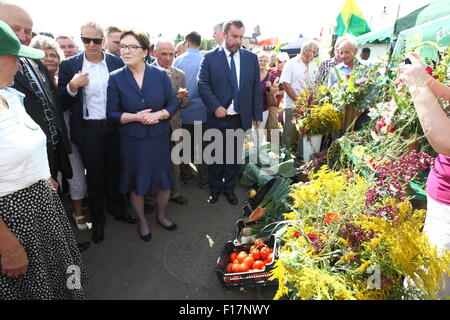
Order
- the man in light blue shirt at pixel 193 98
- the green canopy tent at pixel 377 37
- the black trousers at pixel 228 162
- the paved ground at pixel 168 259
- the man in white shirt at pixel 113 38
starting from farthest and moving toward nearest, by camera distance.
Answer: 1. the green canopy tent at pixel 377 37
2. the man in light blue shirt at pixel 193 98
3. the black trousers at pixel 228 162
4. the man in white shirt at pixel 113 38
5. the paved ground at pixel 168 259

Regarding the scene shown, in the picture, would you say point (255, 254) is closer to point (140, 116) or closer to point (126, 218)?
point (140, 116)

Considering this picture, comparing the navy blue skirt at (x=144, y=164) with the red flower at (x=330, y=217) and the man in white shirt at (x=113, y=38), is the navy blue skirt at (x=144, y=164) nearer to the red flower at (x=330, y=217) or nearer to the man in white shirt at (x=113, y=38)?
the man in white shirt at (x=113, y=38)

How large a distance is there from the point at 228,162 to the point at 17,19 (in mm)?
2578

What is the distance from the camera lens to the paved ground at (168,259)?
239 cm

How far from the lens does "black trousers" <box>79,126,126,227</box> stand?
2.80 m

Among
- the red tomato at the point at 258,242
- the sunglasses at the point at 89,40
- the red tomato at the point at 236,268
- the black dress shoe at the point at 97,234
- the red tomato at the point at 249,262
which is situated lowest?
the black dress shoe at the point at 97,234

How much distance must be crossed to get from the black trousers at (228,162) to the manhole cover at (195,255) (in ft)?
2.67

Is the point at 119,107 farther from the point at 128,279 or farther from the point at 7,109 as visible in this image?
the point at 128,279

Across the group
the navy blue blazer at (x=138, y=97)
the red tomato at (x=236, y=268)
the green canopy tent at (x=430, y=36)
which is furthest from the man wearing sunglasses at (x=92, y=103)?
the green canopy tent at (x=430, y=36)

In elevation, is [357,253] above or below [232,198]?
above

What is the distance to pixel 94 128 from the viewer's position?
9.09 feet

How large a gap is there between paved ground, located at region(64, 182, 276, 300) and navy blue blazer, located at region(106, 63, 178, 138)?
3.96 feet

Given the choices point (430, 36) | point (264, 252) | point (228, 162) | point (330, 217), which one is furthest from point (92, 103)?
point (430, 36)

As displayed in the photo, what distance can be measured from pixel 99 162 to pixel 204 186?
1.78 metres
